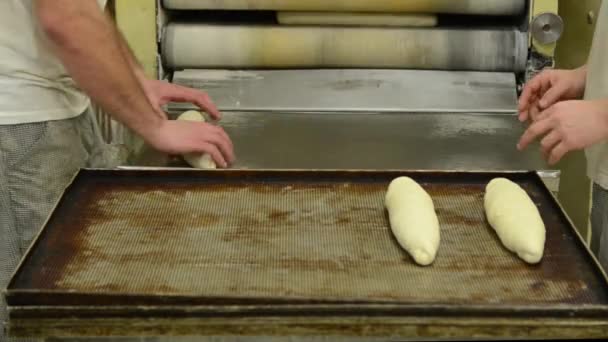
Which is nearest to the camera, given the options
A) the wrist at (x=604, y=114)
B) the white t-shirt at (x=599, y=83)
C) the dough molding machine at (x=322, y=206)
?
the dough molding machine at (x=322, y=206)

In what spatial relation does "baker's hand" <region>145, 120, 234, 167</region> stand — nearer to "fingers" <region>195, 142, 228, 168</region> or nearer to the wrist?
"fingers" <region>195, 142, 228, 168</region>

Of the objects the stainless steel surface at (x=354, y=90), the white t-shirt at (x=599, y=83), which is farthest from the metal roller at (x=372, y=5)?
the white t-shirt at (x=599, y=83)

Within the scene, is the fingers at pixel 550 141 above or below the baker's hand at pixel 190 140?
above

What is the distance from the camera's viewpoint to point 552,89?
1.32m

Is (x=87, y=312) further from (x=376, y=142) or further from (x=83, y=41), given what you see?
(x=376, y=142)

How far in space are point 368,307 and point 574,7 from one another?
4.50 ft

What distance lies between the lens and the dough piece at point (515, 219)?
34.6 inches

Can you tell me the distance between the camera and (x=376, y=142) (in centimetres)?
150

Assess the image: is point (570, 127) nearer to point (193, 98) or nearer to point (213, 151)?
point (213, 151)

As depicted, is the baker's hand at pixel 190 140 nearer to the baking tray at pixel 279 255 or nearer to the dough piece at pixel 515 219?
the baking tray at pixel 279 255

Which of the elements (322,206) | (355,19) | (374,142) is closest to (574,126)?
(322,206)

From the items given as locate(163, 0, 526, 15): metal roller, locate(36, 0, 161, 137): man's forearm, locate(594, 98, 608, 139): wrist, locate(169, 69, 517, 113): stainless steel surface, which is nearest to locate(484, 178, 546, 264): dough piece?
locate(594, 98, 608, 139): wrist

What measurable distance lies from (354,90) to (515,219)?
885mm

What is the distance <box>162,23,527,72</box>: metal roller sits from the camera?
5.69 feet
